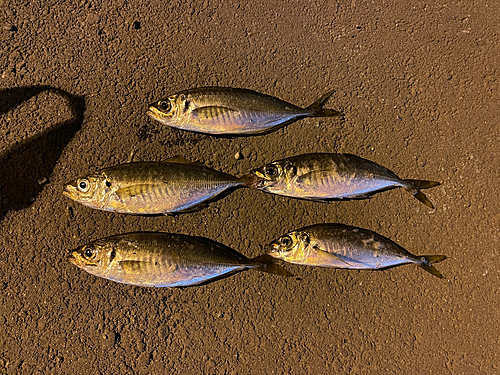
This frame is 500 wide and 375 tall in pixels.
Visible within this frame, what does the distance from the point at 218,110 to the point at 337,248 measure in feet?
5.69

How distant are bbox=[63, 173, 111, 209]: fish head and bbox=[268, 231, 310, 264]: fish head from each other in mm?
1645

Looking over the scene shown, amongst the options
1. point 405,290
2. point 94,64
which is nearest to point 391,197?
point 405,290

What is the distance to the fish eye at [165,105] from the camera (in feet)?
9.05

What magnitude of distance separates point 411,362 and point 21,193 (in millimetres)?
4266

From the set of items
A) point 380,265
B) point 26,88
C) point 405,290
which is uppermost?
point 26,88

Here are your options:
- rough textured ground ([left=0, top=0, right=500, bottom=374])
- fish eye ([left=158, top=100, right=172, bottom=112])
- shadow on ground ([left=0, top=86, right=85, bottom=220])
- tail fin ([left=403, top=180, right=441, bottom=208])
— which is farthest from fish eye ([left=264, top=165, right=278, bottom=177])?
shadow on ground ([left=0, top=86, right=85, bottom=220])

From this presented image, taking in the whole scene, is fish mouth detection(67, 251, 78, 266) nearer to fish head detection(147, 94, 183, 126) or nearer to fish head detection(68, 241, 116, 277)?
fish head detection(68, 241, 116, 277)

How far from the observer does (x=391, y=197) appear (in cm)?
300

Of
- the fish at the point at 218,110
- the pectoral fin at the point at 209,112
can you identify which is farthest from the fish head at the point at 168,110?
the pectoral fin at the point at 209,112

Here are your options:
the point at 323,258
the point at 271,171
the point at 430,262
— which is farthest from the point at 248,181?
the point at 430,262

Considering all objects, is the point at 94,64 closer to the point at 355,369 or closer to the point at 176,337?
the point at 176,337

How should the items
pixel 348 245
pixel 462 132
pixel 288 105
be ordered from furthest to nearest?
pixel 462 132 → pixel 288 105 → pixel 348 245

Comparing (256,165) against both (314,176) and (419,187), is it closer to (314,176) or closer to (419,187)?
(314,176)

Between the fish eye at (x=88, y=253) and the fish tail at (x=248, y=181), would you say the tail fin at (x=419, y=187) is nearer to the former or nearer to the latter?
the fish tail at (x=248, y=181)
